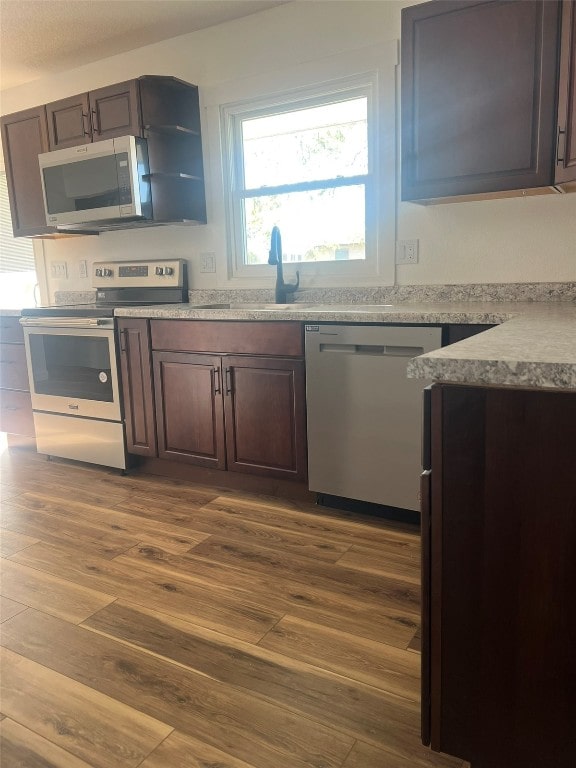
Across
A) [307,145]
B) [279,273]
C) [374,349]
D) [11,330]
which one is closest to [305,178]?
[307,145]

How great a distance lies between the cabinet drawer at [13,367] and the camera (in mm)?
3633

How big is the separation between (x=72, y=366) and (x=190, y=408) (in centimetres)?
84

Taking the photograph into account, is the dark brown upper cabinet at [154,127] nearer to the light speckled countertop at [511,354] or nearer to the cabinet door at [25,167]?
the cabinet door at [25,167]

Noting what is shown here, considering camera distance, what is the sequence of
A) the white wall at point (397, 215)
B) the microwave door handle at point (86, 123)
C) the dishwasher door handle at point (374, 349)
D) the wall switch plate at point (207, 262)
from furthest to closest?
the wall switch plate at point (207, 262)
the microwave door handle at point (86, 123)
the white wall at point (397, 215)
the dishwasher door handle at point (374, 349)

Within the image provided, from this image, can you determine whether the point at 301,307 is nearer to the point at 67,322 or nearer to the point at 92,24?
the point at 67,322

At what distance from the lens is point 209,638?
1.69 metres

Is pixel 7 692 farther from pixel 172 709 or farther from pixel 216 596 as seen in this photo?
pixel 216 596

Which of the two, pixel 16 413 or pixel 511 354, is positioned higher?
pixel 511 354

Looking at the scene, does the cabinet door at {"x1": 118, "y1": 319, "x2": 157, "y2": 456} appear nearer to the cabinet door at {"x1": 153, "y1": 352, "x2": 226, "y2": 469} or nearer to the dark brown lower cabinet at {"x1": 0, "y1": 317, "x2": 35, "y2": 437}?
the cabinet door at {"x1": 153, "y1": 352, "x2": 226, "y2": 469}

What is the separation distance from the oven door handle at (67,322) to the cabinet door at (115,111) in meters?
1.04

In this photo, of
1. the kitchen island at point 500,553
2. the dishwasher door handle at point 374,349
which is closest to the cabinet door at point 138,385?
the dishwasher door handle at point 374,349

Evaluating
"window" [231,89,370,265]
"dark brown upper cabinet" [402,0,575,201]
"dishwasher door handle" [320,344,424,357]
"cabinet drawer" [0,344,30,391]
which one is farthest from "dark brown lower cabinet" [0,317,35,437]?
"dark brown upper cabinet" [402,0,575,201]

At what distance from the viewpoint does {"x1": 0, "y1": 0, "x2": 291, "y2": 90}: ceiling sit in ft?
9.59

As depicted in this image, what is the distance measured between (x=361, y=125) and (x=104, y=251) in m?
1.95
